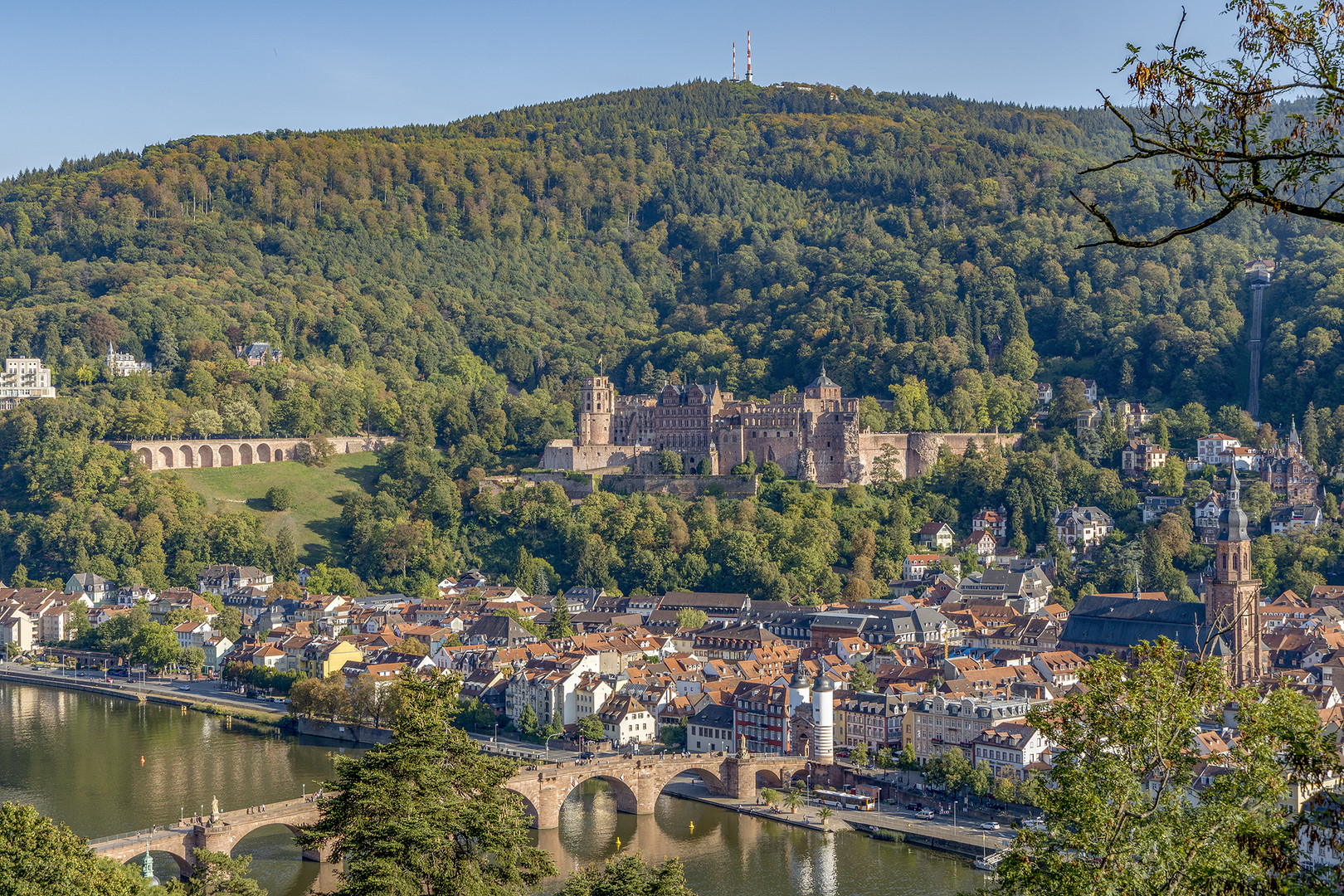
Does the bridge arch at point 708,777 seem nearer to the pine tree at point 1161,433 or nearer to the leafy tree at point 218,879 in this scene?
the leafy tree at point 218,879

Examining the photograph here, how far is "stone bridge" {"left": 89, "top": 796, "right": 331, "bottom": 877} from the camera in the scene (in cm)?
2900

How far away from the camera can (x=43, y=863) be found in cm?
1755

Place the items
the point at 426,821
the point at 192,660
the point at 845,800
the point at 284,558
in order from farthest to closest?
the point at 284,558
the point at 192,660
the point at 845,800
the point at 426,821

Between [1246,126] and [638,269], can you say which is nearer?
[1246,126]

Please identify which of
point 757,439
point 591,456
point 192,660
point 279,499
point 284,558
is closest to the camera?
point 192,660

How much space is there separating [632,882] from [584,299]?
9052 centimetres

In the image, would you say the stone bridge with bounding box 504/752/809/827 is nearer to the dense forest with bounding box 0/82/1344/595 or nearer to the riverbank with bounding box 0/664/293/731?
the riverbank with bounding box 0/664/293/731

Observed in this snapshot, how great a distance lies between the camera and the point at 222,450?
73438mm

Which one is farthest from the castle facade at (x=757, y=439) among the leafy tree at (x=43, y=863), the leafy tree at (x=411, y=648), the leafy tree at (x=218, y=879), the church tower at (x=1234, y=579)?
the leafy tree at (x=43, y=863)

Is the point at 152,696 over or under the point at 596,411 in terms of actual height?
under

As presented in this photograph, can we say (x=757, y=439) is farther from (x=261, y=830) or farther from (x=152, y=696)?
(x=261, y=830)

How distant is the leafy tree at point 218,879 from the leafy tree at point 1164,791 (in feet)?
52.0

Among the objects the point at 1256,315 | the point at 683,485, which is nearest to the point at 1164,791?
the point at 683,485

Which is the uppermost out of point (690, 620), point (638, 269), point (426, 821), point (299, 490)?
point (638, 269)
